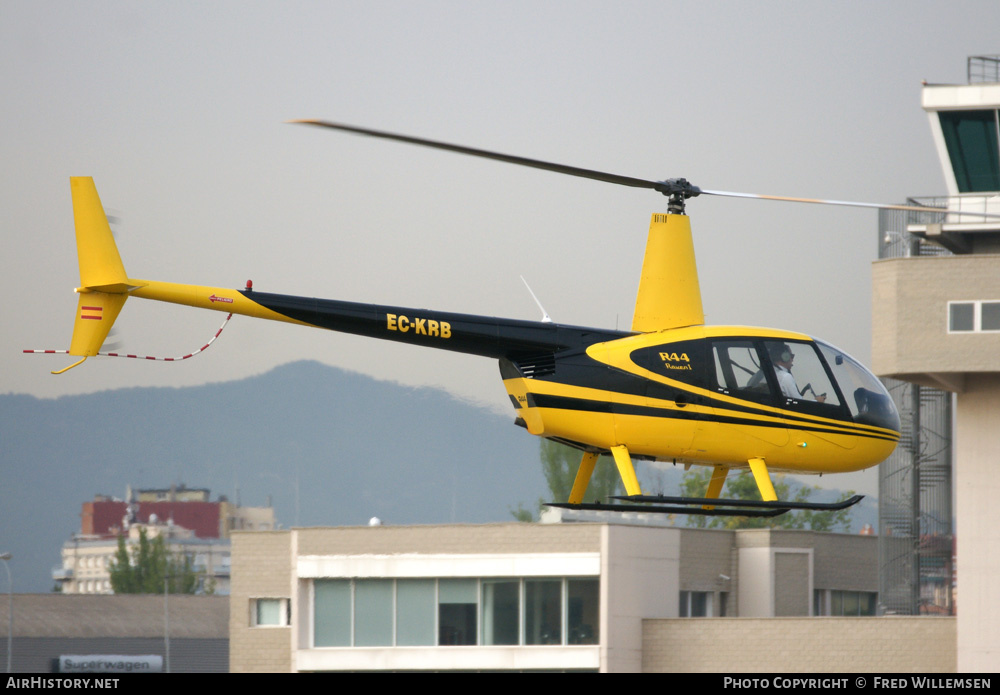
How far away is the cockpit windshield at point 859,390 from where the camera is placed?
64.6ft

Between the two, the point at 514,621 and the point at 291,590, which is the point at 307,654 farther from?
the point at 514,621

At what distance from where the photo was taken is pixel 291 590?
51.3 meters

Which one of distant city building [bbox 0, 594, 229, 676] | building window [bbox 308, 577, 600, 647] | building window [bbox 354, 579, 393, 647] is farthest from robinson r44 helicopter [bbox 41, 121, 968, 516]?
distant city building [bbox 0, 594, 229, 676]

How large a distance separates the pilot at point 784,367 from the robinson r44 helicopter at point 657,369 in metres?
0.02

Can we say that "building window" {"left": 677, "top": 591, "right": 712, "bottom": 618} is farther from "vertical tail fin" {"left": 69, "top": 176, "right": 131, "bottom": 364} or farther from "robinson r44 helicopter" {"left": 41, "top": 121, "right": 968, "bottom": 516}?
"vertical tail fin" {"left": 69, "top": 176, "right": 131, "bottom": 364}

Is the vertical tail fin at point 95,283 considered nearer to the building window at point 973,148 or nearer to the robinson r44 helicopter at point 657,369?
the robinson r44 helicopter at point 657,369

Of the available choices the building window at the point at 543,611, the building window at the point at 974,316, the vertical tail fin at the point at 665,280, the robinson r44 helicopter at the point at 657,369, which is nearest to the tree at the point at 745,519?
the building window at the point at 543,611

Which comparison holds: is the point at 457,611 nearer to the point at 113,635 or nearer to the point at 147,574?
the point at 113,635

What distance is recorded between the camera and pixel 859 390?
65.5ft

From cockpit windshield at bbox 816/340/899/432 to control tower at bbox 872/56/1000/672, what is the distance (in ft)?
61.6

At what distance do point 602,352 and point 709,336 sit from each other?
148cm

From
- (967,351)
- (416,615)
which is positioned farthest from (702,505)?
(416,615)

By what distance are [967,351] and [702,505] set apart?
21376 mm

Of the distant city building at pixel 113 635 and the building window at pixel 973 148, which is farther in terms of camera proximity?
the distant city building at pixel 113 635
